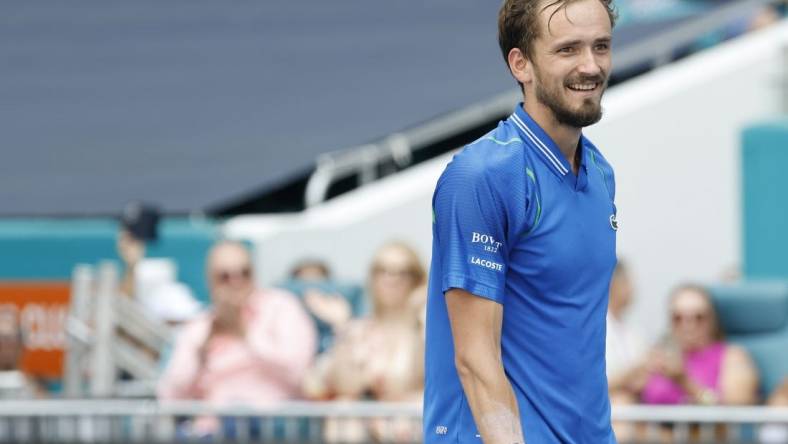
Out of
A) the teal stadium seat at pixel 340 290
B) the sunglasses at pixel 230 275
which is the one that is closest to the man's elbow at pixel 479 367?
the sunglasses at pixel 230 275

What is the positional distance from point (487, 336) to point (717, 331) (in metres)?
3.90

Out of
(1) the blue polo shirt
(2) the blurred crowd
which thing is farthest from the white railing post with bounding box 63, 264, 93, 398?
(1) the blue polo shirt

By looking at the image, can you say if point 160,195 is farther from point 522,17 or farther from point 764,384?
point 522,17

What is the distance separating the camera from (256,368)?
6.40 m

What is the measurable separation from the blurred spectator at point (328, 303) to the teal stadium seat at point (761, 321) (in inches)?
67.1

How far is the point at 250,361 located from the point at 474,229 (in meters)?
3.95

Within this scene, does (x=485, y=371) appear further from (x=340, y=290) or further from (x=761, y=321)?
(x=340, y=290)

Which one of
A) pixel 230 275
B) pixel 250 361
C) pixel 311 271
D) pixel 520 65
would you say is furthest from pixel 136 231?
Answer: pixel 520 65

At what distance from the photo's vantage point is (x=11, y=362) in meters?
7.44

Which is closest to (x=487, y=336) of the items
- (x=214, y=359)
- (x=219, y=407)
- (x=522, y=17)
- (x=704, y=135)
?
(x=522, y=17)

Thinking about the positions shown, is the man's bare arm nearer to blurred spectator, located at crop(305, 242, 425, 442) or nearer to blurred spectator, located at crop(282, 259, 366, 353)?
blurred spectator, located at crop(305, 242, 425, 442)

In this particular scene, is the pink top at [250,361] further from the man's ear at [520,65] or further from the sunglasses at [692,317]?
the man's ear at [520,65]

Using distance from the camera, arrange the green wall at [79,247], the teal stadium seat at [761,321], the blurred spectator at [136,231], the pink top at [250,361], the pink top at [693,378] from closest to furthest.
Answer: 1. the pink top at [693,378]
2. the teal stadium seat at [761,321]
3. the pink top at [250,361]
4. the blurred spectator at [136,231]
5. the green wall at [79,247]

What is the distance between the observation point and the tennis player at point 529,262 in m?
2.56
